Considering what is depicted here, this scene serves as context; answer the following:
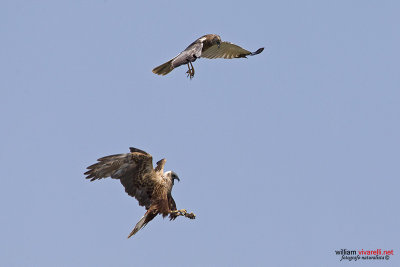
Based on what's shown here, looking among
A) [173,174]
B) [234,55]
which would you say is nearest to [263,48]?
[234,55]

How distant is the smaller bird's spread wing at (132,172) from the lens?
18.7 m

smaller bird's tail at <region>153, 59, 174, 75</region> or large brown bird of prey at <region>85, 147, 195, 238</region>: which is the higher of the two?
smaller bird's tail at <region>153, 59, 174, 75</region>

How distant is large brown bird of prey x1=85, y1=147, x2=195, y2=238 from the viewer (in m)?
18.8

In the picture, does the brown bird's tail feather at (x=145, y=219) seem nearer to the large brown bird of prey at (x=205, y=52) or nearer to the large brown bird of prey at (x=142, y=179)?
the large brown bird of prey at (x=142, y=179)

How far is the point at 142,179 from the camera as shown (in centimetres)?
1916

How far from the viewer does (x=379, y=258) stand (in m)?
22.9

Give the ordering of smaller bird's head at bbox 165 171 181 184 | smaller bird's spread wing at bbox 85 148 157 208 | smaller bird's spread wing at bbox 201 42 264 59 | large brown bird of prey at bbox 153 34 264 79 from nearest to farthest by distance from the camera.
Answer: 1. smaller bird's spread wing at bbox 85 148 157 208
2. smaller bird's head at bbox 165 171 181 184
3. large brown bird of prey at bbox 153 34 264 79
4. smaller bird's spread wing at bbox 201 42 264 59

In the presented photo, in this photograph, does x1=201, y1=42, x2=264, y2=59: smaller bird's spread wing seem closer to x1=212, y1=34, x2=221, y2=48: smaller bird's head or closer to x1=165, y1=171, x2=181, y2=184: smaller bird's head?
x1=212, y1=34, x2=221, y2=48: smaller bird's head

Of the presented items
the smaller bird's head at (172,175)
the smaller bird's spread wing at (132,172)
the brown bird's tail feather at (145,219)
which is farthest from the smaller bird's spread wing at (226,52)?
the brown bird's tail feather at (145,219)

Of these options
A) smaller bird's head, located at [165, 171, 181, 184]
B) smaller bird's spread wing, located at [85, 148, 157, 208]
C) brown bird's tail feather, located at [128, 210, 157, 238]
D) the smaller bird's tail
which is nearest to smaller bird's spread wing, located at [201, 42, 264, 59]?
the smaller bird's tail

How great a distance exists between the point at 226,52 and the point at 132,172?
834 centimetres

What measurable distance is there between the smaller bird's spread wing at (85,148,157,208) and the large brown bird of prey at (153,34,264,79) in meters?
2.86

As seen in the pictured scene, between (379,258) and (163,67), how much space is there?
8.64 metres

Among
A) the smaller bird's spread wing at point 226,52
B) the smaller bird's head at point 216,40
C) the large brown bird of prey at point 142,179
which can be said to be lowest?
the large brown bird of prey at point 142,179
